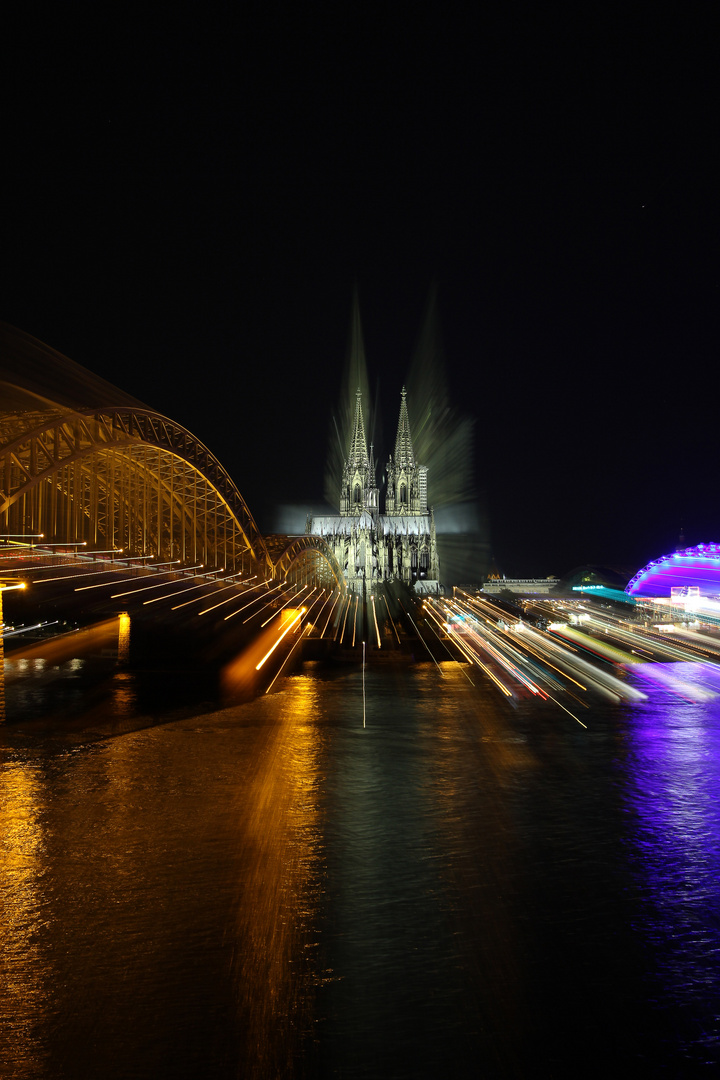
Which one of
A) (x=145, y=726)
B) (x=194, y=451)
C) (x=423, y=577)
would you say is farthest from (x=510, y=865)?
(x=423, y=577)

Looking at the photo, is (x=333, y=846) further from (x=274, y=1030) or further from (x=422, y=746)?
(x=422, y=746)

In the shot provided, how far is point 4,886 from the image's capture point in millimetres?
10922

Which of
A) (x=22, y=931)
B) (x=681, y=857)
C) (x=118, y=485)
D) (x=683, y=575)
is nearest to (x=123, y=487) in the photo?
(x=118, y=485)

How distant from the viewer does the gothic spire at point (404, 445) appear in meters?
178

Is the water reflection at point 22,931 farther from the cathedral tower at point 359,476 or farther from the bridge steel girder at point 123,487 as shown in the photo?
the cathedral tower at point 359,476

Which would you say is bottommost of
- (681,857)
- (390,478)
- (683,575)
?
(681,857)

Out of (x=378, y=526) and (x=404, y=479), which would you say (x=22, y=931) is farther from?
(x=404, y=479)

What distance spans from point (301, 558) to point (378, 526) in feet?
300

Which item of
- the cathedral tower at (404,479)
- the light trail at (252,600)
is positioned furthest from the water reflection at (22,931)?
the cathedral tower at (404,479)

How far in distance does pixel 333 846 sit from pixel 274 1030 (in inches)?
192

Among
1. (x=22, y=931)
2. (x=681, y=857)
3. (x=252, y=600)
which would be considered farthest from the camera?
(x=252, y=600)

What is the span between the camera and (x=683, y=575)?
8625cm

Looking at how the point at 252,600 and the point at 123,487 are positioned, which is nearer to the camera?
the point at 123,487

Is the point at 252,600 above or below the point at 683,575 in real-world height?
below
